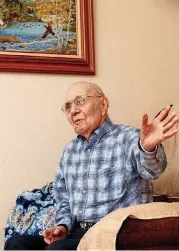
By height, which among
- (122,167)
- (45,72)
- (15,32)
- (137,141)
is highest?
(15,32)

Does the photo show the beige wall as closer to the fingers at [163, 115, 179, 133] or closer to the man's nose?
the man's nose

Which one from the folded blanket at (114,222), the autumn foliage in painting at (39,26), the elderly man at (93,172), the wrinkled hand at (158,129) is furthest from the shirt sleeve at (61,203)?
the autumn foliage in painting at (39,26)

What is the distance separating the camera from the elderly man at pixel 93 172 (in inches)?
78.4

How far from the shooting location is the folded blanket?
155cm

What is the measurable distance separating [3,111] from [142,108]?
3.09ft

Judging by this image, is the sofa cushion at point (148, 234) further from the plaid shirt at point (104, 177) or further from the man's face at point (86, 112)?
the man's face at point (86, 112)

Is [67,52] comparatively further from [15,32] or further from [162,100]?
[162,100]

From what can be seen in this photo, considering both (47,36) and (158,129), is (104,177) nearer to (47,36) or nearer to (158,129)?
(158,129)

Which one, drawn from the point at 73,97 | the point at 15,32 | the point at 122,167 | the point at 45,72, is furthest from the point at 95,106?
the point at 15,32

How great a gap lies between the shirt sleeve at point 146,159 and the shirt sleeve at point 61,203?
438 mm

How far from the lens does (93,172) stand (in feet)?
6.89

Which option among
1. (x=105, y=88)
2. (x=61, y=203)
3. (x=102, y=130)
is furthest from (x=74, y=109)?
(x=105, y=88)

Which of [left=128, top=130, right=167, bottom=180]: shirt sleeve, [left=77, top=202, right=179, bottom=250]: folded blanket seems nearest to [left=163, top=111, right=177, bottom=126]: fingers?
[left=128, top=130, right=167, bottom=180]: shirt sleeve

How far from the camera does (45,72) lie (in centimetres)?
275
